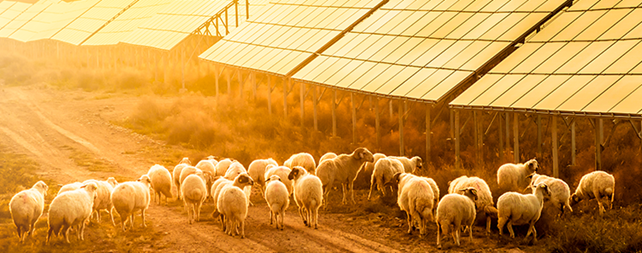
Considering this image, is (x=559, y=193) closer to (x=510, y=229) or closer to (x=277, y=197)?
(x=510, y=229)

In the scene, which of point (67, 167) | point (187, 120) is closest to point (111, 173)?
point (67, 167)

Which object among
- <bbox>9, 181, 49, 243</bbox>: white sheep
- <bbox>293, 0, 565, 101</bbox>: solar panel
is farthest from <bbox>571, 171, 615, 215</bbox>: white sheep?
<bbox>9, 181, 49, 243</bbox>: white sheep

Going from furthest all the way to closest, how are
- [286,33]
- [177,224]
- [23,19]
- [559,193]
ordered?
[23,19], [286,33], [177,224], [559,193]

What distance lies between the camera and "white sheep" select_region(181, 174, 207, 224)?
71.7 ft

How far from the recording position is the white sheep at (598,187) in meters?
19.9

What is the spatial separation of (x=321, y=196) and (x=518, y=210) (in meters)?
5.49

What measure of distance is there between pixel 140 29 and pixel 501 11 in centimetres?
4503

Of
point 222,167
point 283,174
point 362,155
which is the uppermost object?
point 362,155

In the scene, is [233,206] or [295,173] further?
[295,173]

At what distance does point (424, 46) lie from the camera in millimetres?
32531

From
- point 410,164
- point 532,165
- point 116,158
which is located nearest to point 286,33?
point 116,158

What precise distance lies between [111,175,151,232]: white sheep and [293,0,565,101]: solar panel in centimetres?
1064

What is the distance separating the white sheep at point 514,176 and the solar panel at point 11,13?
350ft

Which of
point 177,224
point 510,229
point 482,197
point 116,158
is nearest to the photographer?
point 510,229
